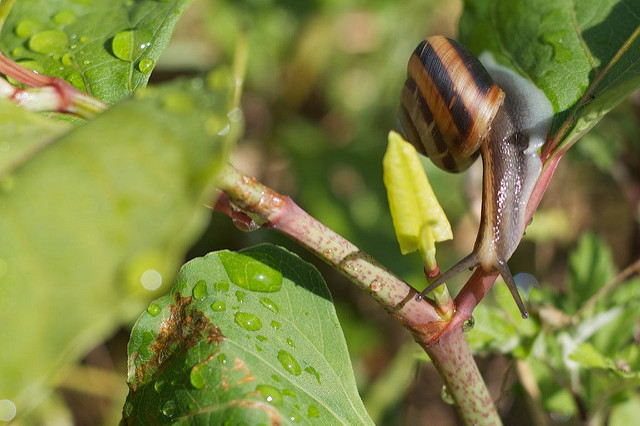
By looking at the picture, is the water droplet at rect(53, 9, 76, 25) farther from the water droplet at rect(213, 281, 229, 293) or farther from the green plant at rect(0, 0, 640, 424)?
the water droplet at rect(213, 281, 229, 293)

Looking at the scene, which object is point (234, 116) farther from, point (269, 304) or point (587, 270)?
point (587, 270)

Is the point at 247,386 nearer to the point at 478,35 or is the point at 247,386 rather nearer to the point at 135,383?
the point at 135,383

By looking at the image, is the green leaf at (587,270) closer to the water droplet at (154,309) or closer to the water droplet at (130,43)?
the water droplet at (154,309)

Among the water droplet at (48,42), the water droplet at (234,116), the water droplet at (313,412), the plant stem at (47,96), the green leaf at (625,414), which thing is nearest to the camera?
the water droplet at (234,116)

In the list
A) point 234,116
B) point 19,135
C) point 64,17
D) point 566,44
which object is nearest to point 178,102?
point 234,116

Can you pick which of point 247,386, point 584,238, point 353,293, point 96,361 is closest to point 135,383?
point 247,386

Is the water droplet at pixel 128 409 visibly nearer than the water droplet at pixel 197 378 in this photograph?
No

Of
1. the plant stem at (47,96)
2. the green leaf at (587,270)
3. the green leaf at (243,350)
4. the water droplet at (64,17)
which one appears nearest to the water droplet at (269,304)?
the green leaf at (243,350)
